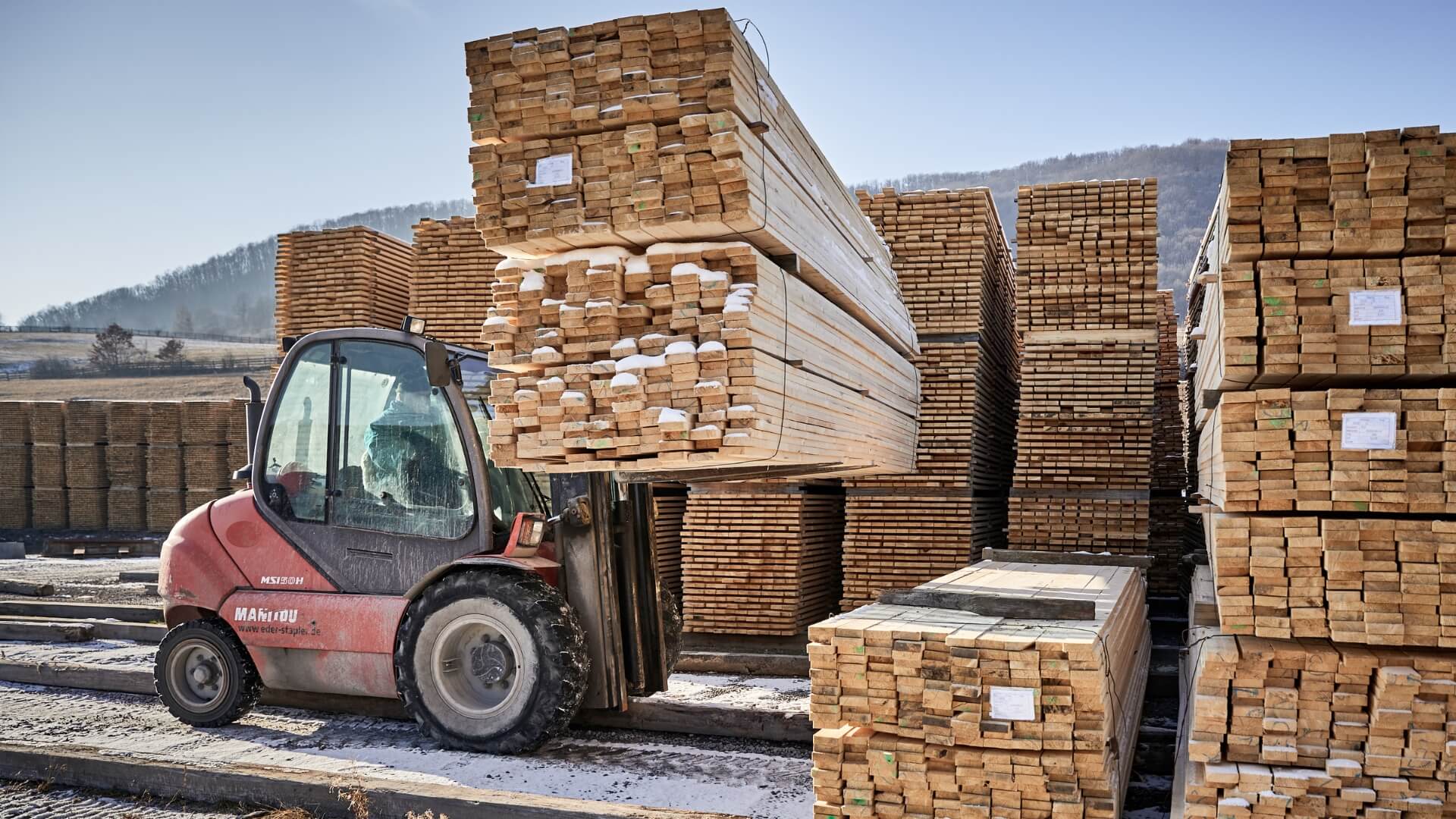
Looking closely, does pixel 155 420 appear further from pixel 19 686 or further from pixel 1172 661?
pixel 1172 661

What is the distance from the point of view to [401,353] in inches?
260

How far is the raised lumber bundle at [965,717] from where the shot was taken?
417 cm

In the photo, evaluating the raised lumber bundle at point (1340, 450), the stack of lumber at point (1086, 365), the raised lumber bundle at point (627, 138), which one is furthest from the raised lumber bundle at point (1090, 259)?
the raised lumber bundle at point (1340, 450)

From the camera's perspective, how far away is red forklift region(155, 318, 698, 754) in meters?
6.21

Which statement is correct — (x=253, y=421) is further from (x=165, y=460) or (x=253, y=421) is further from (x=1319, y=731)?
(x=165, y=460)

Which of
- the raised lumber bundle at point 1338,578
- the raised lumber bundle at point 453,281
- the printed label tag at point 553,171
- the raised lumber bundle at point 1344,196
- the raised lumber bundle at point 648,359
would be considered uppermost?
the raised lumber bundle at point 453,281

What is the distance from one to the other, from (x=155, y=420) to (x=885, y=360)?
535 inches

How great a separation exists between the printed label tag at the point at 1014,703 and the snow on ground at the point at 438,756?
134cm

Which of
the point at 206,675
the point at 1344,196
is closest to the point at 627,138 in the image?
the point at 1344,196

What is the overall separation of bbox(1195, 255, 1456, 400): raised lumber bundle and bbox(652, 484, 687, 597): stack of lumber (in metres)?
6.63

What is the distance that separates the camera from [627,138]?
4797 mm

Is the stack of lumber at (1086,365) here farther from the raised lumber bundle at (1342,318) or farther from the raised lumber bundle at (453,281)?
the raised lumber bundle at (453,281)

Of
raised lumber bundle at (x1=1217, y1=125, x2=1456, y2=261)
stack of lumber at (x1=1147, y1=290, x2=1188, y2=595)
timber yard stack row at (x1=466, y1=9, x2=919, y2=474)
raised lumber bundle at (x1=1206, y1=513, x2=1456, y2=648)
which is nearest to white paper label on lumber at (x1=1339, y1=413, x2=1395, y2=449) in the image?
raised lumber bundle at (x1=1206, y1=513, x2=1456, y2=648)

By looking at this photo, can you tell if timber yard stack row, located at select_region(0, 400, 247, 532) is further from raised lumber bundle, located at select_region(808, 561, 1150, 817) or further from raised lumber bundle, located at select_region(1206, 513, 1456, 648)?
raised lumber bundle, located at select_region(1206, 513, 1456, 648)
